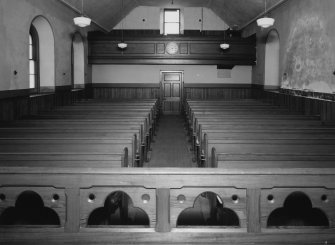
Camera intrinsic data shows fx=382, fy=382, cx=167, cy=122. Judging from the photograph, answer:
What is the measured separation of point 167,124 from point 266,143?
9.59 m

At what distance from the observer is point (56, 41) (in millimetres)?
11820

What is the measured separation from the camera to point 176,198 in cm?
247

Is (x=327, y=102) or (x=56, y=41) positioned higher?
(x=56, y=41)

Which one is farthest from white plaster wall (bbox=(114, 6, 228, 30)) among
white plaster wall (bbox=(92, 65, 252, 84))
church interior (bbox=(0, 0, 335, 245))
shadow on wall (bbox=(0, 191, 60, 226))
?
shadow on wall (bbox=(0, 191, 60, 226))

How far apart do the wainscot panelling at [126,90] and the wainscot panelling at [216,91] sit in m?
1.58

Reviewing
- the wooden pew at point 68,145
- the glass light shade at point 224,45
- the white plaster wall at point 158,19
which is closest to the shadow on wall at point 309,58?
the glass light shade at point 224,45

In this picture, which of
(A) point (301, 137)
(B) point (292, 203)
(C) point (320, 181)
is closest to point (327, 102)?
→ (A) point (301, 137)

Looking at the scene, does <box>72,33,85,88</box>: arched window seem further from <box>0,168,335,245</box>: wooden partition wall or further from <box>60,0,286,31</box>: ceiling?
<box>0,168,335,245</box>: wooden partition wall

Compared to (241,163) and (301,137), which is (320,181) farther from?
(301,137)

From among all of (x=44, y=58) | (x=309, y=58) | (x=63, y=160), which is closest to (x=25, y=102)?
(x=44, y=58)

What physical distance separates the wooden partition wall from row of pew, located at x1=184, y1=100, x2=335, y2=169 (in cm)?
116

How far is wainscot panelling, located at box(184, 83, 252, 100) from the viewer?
59.4ft

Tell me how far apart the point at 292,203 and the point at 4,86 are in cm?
680

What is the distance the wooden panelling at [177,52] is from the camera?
16.2 metres
